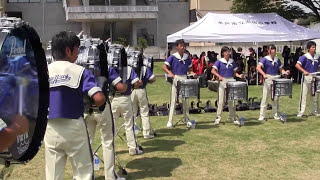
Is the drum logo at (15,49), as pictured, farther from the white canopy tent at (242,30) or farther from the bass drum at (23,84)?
the white canopy tent at (242,30)

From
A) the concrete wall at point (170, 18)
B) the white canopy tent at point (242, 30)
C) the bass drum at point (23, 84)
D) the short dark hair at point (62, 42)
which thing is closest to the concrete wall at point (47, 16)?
the concrete wall at point (170, 18)

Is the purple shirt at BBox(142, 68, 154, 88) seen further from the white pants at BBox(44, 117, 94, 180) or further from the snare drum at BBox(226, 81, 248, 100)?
the white pants at BBox(44, 117, 94, 180)

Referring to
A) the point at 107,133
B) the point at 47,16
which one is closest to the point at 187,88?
the point at 107,133

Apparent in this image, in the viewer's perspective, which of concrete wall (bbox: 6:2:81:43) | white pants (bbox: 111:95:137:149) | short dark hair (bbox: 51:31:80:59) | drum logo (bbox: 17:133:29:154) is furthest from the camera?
concrete wall (bbox: 6:2:81:43)

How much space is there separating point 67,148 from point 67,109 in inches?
16.6

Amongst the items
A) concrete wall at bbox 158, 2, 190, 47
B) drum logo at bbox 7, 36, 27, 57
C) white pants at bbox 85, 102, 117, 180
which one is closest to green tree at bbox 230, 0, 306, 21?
white pants at bbox 85, 102, 117, 180

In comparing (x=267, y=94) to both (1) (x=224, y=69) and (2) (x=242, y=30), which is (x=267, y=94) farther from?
(2) (x=242, y=30)

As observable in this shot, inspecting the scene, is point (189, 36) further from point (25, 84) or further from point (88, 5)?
point (88, 5)

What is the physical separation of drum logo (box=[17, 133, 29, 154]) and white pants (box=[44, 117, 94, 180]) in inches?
57.2

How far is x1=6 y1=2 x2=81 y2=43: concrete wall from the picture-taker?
4275 cm

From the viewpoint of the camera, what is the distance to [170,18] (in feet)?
155

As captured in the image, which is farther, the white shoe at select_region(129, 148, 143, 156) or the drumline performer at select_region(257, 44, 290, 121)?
the drumline performer at select_region(257, 44, 290, 121)

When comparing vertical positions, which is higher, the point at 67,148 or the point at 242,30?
the point at 242,30

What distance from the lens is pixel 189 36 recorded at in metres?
17.1
